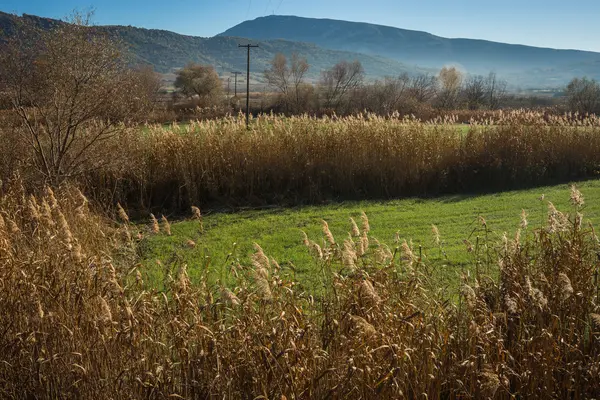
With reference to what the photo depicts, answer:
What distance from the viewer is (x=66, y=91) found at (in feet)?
30.2

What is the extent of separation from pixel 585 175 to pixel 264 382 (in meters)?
13.2

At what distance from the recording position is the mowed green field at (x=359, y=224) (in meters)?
7.03

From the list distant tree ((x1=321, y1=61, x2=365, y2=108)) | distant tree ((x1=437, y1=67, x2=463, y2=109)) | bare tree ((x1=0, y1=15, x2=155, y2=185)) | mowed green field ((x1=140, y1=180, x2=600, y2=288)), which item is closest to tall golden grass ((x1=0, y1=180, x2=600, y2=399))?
mowed green field ((x1=140, y1=180, x2=600, y2=288))

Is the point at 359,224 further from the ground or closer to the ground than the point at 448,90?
closer to the ground

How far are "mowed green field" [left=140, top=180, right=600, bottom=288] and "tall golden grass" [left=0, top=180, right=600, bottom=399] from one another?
2057 millimetres

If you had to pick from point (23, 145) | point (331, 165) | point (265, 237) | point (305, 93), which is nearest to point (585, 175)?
point (331, 165)

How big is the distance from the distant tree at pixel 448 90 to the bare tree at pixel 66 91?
40526 mm

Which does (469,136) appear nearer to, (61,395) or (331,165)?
(331,165)

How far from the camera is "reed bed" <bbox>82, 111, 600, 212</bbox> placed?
1111 centimetres

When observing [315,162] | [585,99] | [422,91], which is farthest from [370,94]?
[315,162]

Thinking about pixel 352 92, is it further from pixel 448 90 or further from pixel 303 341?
pixel 303 341

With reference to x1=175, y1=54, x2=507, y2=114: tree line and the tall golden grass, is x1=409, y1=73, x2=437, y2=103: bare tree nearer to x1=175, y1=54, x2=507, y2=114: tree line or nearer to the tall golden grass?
x1=175, y1=54, x2=507, y2=114: tree line

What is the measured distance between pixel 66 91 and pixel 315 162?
5.26m

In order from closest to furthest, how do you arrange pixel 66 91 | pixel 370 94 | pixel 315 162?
pixel 66 91 < pixel 315 162 < pixel 370 94
